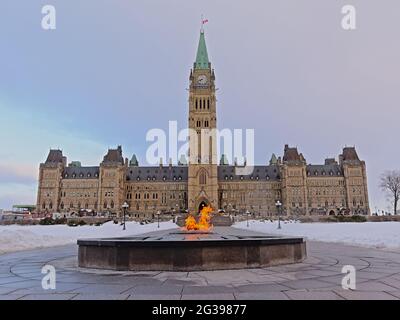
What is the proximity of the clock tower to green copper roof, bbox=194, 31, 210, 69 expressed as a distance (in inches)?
24.0

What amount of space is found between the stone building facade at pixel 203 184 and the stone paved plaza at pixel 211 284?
10314 centimetres

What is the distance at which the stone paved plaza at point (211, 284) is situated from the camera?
225 inches

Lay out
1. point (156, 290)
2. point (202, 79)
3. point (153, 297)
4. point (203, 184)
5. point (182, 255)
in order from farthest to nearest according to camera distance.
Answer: point (202, 79) < point (203, 184) < point (182, 255) < point (156, 290) < point (153, 297)

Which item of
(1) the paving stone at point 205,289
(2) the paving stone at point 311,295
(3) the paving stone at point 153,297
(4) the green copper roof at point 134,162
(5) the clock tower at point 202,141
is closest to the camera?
(2) the paving stone at point 311,295

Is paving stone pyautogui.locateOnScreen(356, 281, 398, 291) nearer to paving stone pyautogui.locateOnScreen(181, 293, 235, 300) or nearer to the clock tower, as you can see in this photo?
paving stone pyautogui.locateOnScreen(181, 293, 235, 300)

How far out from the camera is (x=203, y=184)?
115 metres

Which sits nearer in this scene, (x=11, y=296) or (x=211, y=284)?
(x=11, y=296)

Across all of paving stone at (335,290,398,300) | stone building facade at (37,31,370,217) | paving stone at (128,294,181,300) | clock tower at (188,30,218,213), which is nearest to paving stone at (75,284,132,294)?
paving stone at (128,294,181,300)

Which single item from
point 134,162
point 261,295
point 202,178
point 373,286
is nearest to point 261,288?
point 261,295

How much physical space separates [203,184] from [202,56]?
149 feet

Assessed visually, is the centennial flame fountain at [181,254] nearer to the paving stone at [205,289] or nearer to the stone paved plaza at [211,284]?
the stone paved plaza at [211,284]

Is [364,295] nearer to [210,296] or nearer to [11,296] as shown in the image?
[210,296]

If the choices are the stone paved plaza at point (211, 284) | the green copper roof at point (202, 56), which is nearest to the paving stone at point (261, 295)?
the stone paved plaza at point (211, 284)
